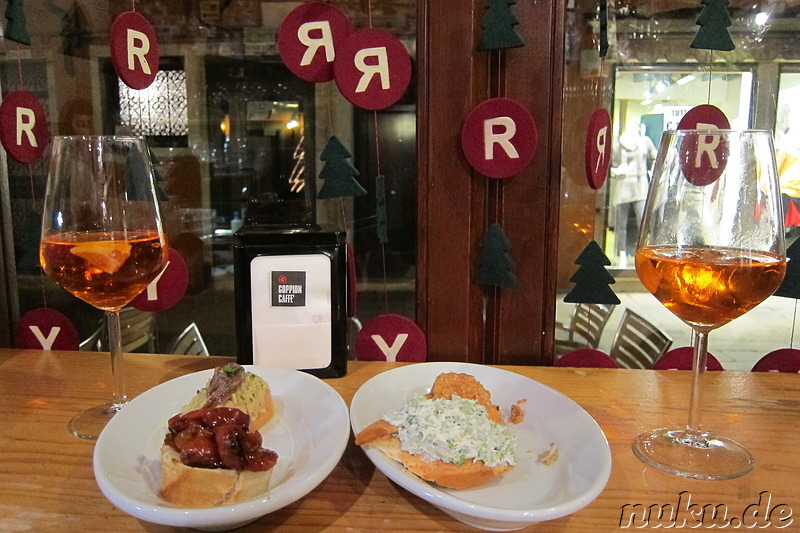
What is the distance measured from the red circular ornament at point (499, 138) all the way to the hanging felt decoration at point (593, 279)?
236 mm

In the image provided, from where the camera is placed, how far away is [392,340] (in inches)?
48.0

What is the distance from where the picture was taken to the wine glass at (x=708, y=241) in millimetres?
710

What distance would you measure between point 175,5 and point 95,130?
0.33 metres

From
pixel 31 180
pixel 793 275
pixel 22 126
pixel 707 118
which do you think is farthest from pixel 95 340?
pixel 793 275

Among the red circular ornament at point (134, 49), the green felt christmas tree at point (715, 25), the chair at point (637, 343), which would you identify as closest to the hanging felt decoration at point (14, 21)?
the red circular ornament at point (134, 49)

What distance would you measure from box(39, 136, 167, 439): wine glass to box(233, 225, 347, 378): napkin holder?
16 centimetres

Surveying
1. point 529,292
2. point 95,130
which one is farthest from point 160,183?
point 529,292

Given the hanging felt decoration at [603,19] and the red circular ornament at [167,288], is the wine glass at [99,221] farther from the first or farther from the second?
the hanging felt decoration at [603,19]

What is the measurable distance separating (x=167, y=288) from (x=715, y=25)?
4.02ft

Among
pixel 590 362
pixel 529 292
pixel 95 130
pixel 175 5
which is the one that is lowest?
pixel 590 362

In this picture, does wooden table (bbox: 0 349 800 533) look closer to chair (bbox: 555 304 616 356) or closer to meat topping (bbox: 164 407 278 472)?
meat topping (bbox: 164 407 278 472)

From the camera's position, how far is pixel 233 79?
134 centimetres

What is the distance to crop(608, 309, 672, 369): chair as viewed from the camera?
4.58ft

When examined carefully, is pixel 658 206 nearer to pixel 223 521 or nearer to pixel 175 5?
pixel 223 521
